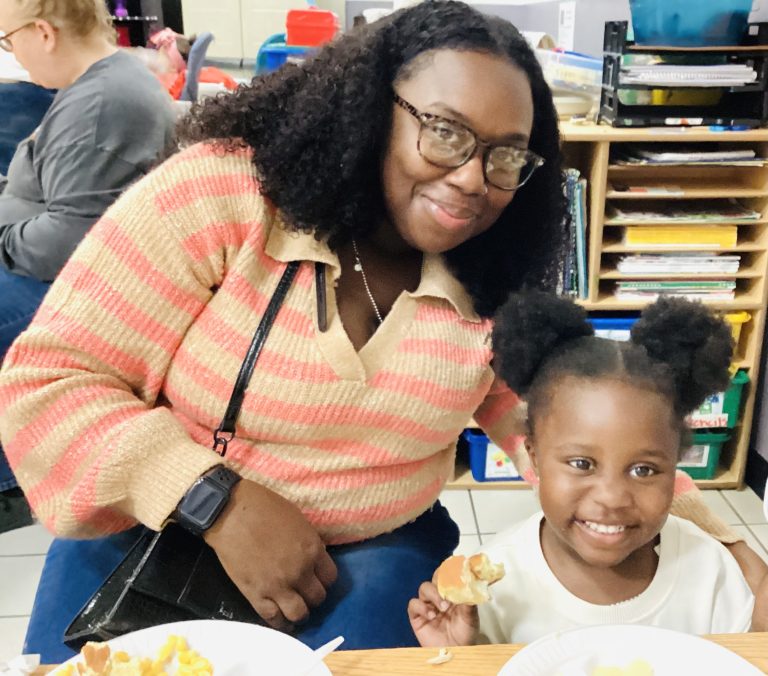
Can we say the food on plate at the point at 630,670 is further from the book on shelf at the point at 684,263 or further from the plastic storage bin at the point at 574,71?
the plastic storage bin at the point at 574,71

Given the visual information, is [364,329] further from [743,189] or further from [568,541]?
[743,189]

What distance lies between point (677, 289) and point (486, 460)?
780 mm

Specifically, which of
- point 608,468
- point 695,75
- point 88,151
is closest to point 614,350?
point 608,468

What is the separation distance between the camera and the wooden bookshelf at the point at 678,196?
209 cm

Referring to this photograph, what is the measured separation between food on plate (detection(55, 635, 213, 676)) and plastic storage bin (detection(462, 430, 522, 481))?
1805mm

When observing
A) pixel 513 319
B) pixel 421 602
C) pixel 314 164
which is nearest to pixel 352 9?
pixel 314 164

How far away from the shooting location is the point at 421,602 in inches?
34.2

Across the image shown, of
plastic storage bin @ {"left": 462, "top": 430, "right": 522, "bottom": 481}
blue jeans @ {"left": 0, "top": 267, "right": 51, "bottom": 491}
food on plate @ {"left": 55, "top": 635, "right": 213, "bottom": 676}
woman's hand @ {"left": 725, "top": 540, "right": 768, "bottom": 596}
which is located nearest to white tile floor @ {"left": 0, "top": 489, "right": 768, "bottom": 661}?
plastic storage bin @ {"left": 462, "top": 430, "right": 522, "bottom": 481}

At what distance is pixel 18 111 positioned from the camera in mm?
2277

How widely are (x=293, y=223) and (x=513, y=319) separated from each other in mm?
320

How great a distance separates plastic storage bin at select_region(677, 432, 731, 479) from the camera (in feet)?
7.84

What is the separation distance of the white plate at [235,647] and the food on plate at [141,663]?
0.01 meters

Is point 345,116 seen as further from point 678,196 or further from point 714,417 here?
point 714,417

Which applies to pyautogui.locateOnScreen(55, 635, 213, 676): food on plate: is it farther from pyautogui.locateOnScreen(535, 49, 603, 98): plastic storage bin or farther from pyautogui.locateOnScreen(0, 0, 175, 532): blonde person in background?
pyautogui.locateOnScreen(535, 49, 603, 98): plastic storage bin
